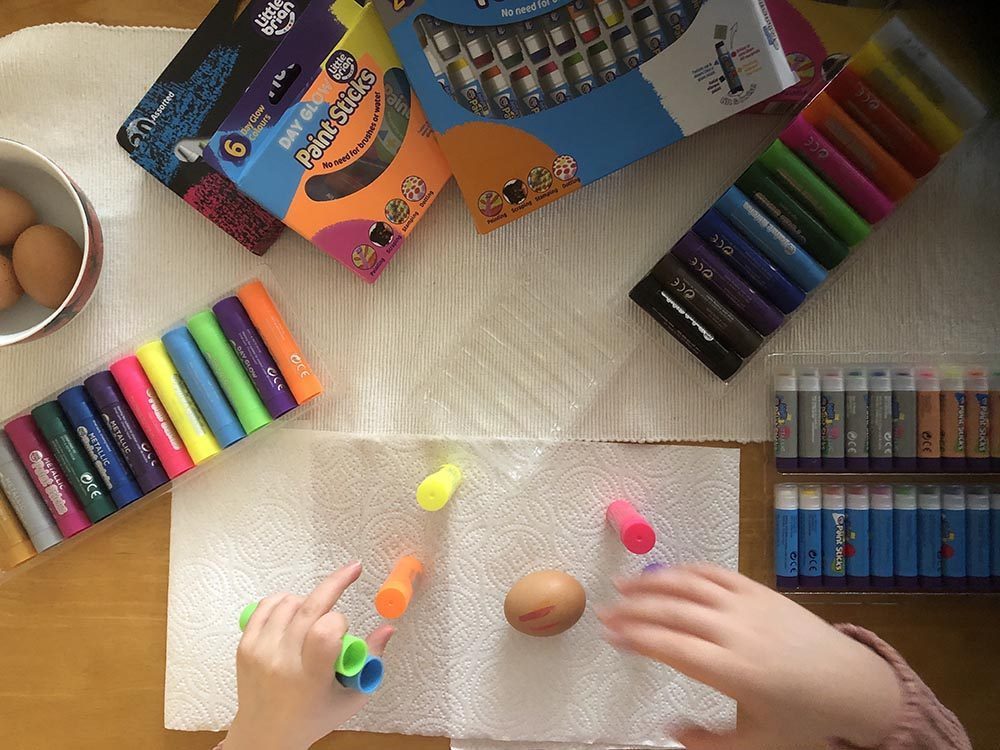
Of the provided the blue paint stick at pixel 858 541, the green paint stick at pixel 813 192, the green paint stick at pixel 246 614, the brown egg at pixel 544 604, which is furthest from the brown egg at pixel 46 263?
the blue paint stick at pixel 858 541

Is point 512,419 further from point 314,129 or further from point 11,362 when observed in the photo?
point 11,362

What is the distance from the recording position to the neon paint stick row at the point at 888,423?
680mm

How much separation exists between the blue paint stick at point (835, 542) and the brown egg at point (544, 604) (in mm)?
201

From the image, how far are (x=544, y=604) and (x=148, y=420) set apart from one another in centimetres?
35

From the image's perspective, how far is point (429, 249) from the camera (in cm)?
71

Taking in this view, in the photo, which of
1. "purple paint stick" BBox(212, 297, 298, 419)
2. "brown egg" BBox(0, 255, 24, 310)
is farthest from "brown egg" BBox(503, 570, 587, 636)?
"brown egg" BBox(0, 255, 24, 310)

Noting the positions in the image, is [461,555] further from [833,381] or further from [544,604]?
[833,381]

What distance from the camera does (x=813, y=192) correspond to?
25.7 inches

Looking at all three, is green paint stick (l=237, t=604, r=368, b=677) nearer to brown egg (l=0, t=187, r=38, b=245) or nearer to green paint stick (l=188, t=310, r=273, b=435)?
green paint stick (l=188, t=310, r=273, b=435)

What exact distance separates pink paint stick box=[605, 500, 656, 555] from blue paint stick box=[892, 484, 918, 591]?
0.20m

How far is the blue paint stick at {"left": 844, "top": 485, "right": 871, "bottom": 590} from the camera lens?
26.8 inches

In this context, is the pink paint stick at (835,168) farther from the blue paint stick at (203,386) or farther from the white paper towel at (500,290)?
the blue paint stick at (203,386)

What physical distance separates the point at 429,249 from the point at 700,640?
14.7 inches

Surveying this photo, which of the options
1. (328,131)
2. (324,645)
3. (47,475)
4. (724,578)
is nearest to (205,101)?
(328,131)
